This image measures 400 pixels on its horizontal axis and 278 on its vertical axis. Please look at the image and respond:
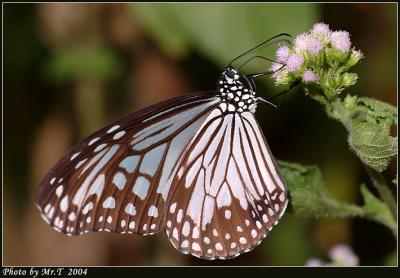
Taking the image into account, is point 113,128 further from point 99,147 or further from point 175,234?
point 175,234

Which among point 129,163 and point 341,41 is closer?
point 341,41

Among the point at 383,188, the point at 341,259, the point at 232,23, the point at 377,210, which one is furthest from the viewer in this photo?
the point at 232,23

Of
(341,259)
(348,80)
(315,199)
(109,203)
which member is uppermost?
(348,80)

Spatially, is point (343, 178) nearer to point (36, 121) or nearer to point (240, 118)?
point (240, 118)

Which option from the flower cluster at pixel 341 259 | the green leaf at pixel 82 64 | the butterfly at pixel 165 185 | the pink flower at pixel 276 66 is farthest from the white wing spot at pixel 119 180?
the green leaf at pixel 82 64

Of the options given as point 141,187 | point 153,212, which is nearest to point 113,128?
point 141,187

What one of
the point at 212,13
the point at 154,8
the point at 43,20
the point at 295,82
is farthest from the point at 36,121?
the point at 295,82
